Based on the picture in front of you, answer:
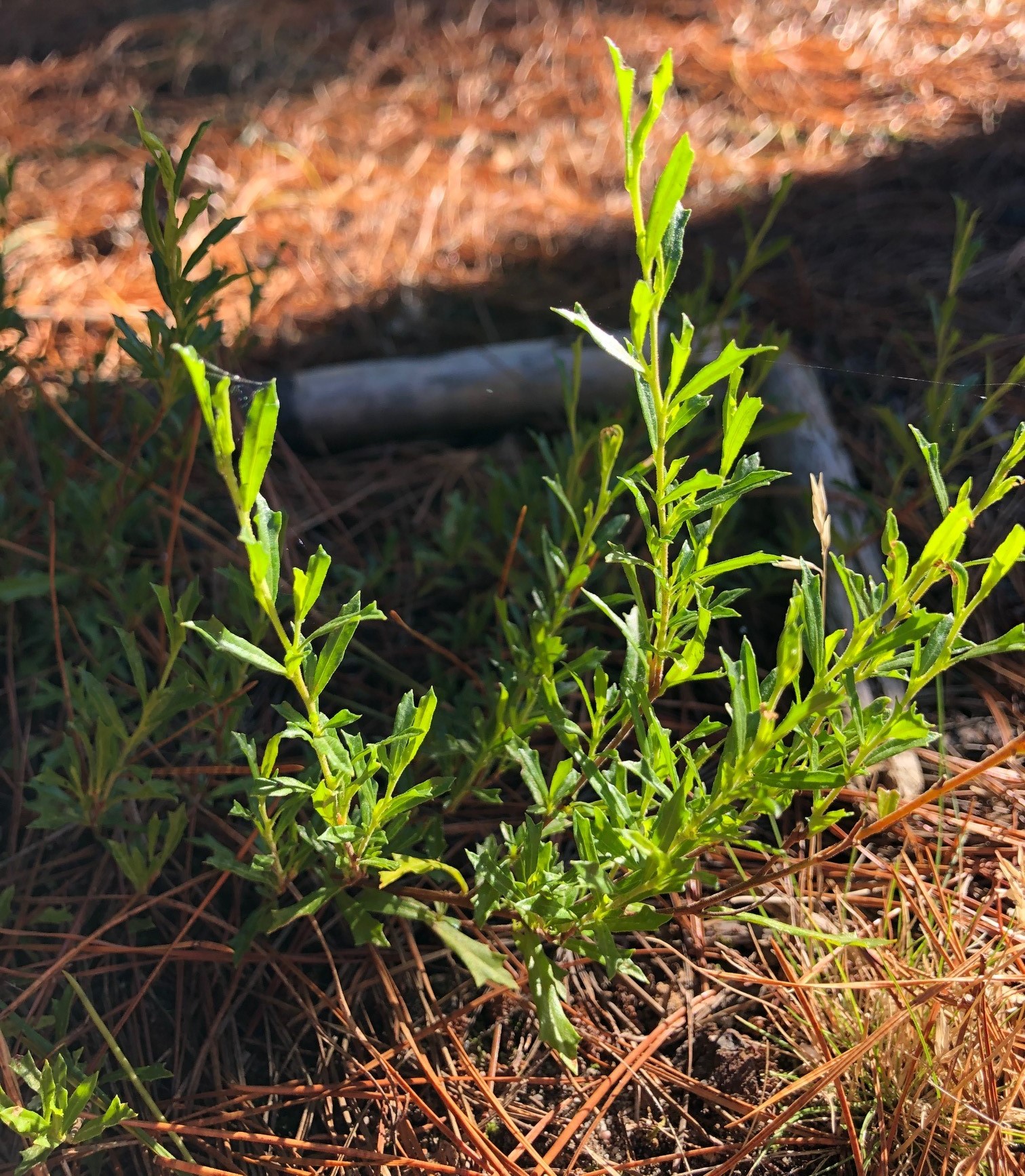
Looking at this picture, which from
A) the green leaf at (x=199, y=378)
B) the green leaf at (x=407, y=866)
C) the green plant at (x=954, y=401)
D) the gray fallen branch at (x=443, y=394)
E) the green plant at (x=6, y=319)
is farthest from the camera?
the gray fallen branch at (x=443, y=394)

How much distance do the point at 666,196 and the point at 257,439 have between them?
0.42 m

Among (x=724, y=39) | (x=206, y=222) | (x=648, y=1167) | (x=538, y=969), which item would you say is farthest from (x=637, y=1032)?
(x=724, y=39)

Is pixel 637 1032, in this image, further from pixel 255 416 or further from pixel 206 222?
pixel 206 222

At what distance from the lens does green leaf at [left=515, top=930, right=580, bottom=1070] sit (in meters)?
1.21

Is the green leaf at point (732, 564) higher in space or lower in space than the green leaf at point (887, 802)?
higher

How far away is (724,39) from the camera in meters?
4.07

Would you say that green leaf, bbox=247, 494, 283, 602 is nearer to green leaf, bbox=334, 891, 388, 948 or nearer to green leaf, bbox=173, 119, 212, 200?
green leaf, bbox=173, 119, 212, 200

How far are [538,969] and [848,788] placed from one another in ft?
2.09

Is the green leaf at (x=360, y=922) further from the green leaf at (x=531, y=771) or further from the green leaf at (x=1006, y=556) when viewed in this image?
the green leaf at (x=1006, y=556)

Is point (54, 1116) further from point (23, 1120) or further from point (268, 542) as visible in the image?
point (268, 542)

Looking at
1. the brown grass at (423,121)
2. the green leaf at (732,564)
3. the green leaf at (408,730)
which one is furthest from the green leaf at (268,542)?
the brown grass at (423,121)

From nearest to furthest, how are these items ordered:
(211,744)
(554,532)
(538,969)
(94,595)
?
(538,969) → (211,744) → (554,532) → (94,595)

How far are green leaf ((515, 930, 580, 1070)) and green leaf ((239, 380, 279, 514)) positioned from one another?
74cm

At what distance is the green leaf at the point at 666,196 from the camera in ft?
2.60
